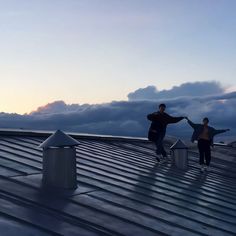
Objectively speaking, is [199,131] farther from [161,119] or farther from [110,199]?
[110,199]

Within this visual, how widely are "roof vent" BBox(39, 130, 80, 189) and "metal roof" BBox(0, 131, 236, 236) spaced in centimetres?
26

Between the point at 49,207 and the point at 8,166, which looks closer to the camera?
the point at 49,207

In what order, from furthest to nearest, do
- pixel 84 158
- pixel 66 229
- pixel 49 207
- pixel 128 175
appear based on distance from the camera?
pixel 84 158, pixel 128 175, pixel 49 207, pixel 66 229

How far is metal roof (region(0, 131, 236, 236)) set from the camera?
679 centimetres

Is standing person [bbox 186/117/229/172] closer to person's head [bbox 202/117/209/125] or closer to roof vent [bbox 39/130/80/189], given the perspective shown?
person's head [bbox 202/117/209/125]

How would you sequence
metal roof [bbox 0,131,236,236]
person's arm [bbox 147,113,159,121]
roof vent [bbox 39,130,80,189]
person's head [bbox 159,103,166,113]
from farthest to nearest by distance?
person's arm [bbox 147,113,159,121], person's head [bbox 159,103,166,113], roof vent [bbox 39,130,80,189], metal roof [bbox 0,131,236,236]

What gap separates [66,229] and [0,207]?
1.07 meters

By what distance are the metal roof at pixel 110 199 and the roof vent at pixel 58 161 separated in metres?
0.26

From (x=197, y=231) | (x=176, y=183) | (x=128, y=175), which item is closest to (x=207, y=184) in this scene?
(x=176, y=183)

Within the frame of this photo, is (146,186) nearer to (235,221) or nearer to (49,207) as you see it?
(235,221)

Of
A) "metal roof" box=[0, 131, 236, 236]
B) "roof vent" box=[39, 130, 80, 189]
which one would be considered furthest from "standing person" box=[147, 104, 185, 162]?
"roof vent" box=[39, 130, 80, 189]

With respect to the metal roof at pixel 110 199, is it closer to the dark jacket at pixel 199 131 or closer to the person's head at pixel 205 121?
the dark jacket at pixel 199 131

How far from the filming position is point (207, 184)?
1414 cm

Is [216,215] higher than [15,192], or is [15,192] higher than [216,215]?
[15,192]
